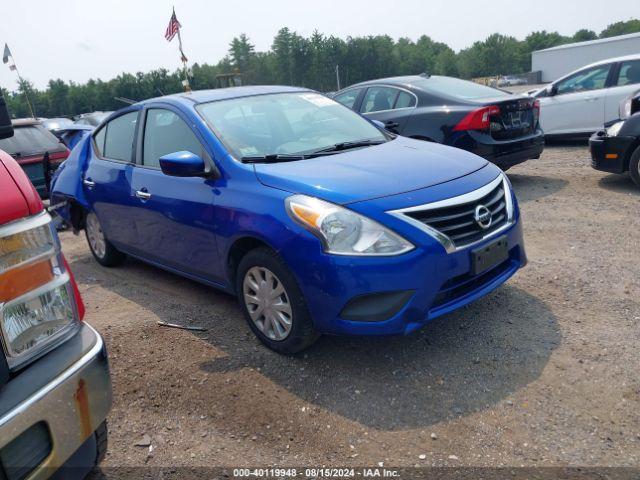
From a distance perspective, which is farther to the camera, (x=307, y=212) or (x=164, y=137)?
(x=164, y=137)

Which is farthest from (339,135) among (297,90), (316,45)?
(316,45)

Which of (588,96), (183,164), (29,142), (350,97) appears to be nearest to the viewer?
(183,164)


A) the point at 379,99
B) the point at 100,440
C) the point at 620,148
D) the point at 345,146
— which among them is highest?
the point at 379,99

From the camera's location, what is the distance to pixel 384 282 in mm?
2898

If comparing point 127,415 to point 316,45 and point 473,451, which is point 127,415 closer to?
point 473,451

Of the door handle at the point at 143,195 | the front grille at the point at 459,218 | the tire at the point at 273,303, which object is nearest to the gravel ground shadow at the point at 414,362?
the tire at the point at 273,303

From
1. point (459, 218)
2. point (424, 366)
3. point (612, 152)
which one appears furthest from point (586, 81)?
point (424, 366)

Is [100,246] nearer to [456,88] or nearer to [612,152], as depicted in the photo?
[456,88]

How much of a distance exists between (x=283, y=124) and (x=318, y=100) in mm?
666

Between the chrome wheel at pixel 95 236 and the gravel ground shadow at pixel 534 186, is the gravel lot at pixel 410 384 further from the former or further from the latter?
the gravel ground shadow at pixel 534 186

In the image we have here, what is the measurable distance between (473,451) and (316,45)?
9771cm

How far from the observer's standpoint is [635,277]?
4.12 metres

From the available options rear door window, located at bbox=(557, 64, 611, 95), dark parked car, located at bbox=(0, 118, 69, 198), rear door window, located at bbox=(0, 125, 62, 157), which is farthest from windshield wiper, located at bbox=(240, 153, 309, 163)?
rear door window, located at bbox=(557, 64, 611, 95)

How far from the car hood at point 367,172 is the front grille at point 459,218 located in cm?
18
